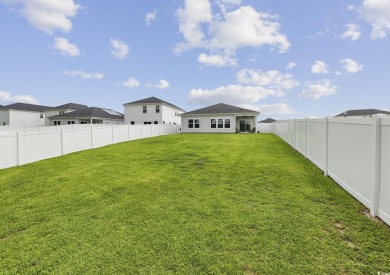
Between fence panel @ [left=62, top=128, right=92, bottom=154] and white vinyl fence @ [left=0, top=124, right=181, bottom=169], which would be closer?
white vinyl fence @ [left=0, top=124, right=181, bottom=169]

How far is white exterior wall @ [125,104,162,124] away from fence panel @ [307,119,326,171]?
104 feet

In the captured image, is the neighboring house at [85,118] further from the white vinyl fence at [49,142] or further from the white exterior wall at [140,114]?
the white vinyl fence at [49,142]

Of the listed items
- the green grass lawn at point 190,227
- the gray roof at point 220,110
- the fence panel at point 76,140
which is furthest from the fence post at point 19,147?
the gray roof at point 220,110

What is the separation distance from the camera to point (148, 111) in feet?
130

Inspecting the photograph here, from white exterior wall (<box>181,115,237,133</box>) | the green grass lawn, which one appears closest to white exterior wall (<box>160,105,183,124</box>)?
white exterior wall (<box>181,115,237,133</box>)

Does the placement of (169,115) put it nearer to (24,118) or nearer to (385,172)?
(24,118)

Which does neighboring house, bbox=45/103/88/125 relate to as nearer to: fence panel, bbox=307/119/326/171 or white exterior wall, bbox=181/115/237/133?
white exterior wall, bbox=181/115/237/133

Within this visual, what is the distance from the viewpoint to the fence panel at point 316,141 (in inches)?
277

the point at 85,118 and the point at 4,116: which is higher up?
the point at 4,116

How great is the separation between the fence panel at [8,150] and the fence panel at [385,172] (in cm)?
1234

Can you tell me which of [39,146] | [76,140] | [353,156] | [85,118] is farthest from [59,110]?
[353,156]

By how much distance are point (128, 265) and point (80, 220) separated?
74.1 inches

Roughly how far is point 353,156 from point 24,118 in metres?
61.2

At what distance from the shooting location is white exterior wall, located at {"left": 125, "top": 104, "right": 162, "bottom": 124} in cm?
3912
